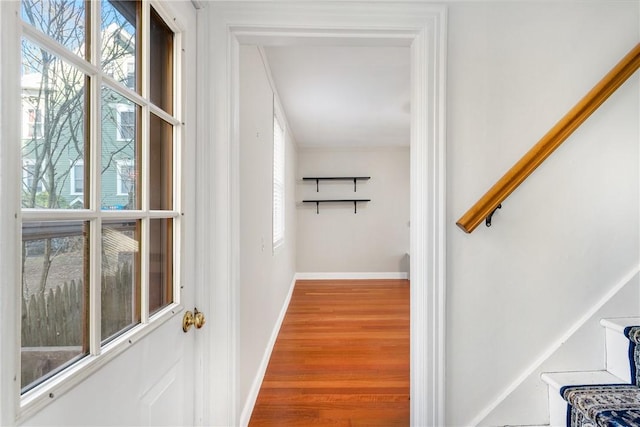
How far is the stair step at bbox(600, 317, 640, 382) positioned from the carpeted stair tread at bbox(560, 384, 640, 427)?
0.25 feet

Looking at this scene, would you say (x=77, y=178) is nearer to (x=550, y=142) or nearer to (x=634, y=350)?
(x=550, y=142)

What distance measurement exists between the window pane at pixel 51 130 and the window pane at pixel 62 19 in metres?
0.04

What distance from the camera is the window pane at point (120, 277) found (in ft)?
2.26

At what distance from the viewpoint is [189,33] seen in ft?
3.49

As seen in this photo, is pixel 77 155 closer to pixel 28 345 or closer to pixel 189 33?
pixel 28 345

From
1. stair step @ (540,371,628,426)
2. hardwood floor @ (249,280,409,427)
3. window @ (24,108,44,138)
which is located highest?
window @ (24,108,44,138)

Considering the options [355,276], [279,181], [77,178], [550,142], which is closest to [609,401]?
[550,142]

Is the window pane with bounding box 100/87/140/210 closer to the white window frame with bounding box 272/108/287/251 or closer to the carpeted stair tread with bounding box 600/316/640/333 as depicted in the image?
the carpeted stair tread with bounding box 600/316/640/333

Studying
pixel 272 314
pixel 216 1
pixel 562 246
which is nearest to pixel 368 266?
pixel 272 314

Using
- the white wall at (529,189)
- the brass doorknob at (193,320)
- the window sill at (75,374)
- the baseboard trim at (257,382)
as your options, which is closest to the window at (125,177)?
the window sill at (75,374)

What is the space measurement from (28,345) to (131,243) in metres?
0.30

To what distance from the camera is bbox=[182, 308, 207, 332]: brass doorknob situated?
102 centimetres

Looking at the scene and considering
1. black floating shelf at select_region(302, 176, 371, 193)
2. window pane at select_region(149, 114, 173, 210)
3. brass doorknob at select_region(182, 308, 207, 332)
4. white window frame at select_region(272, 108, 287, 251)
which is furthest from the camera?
black floating shelf at select_region(302, 176, 371, 193)

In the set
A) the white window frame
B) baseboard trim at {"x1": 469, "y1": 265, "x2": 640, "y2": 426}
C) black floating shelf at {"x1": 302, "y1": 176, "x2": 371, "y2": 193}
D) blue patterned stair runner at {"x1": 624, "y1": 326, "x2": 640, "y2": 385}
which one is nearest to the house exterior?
baseboard trim at {"x1": 469, "y1": 265, "x2": 640, "y2": 426}
